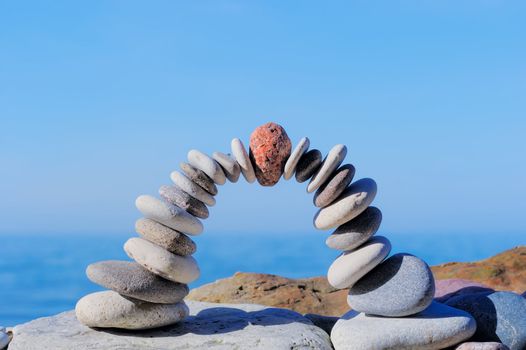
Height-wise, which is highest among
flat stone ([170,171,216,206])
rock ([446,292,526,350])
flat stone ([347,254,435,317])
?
flat stone ([170,171,216,206])

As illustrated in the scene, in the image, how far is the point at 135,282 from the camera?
5.79m

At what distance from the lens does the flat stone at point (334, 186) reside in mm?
5895

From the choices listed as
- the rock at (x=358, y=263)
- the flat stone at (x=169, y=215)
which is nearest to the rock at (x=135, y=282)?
the flat stone at (x=169, y=215)

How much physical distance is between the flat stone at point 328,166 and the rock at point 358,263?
684 mm

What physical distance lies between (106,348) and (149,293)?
0.57 metres

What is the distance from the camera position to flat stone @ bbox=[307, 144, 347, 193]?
19.4ft

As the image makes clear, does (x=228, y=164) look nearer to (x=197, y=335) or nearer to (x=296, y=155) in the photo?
(x=296, y=155)

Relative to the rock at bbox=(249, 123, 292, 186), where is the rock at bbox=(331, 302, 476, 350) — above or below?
below

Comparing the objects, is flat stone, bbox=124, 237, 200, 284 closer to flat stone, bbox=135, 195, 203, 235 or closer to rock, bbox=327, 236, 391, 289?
flat stone, bbox=135, 195, 203, 235

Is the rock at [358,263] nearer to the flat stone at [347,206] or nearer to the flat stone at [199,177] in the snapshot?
the flat stone at [347,206]

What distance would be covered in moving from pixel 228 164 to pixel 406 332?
2104mm

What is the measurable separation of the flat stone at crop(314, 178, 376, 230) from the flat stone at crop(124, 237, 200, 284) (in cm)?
119

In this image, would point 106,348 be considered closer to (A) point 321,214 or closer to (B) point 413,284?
(A) point 321,214

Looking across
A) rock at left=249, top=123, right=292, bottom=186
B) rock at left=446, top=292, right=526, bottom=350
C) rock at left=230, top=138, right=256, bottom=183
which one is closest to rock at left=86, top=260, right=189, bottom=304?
rock at left=230, top=138, right=256, bottom=183
